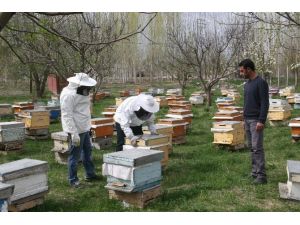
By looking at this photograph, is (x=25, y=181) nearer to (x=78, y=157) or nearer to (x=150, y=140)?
(x=78, y=157)

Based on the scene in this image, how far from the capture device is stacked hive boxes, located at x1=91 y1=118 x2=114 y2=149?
8469 mm

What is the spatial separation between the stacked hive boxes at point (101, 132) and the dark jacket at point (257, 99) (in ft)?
12.1

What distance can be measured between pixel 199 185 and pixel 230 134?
2.51 metres

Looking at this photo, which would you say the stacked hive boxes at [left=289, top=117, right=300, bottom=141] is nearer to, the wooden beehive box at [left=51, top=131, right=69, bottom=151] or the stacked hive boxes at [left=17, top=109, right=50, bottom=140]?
the wooden beehive box at [left=51, top=131, right=69, bottom=151]

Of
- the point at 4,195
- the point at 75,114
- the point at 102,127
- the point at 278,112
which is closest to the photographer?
the point at 4,195

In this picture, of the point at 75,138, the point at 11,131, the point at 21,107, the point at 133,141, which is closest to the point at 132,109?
the point at 133,141

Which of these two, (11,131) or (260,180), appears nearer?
(260,180)

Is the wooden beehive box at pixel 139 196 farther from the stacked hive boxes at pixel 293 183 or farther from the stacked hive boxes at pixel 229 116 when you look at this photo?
the stacked hive boxes at pixel 229 116

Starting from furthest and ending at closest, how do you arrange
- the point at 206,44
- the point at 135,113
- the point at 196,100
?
the point at 206,44 < the point at 196,100 < the point at 135,113

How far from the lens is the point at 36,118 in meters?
9.98

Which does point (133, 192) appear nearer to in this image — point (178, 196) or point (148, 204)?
point (148, 204)

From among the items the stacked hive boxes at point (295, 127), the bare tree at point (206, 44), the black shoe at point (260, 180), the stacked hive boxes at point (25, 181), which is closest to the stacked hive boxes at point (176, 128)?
the stacked hive boxes at point (295, 127)

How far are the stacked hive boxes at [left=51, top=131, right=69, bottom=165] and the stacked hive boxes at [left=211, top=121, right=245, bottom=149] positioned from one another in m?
2.96

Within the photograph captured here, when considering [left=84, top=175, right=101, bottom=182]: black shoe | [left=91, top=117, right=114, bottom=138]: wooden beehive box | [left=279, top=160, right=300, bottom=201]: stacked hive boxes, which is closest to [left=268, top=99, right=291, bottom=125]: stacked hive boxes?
[left=91, top=117, right=114, bottom=138]: wooden beehive box
